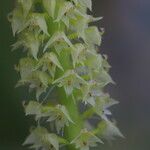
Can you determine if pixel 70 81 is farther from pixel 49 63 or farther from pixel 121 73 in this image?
pixel 121 73

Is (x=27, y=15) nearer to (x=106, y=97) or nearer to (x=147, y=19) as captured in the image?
(x=106, y=97)

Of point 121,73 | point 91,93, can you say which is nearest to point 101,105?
point 91,93

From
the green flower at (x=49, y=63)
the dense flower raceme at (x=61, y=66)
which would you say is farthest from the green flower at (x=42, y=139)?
the green flower at (x=49, y=63)

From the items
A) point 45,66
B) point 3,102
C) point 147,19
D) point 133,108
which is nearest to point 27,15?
point 45,66

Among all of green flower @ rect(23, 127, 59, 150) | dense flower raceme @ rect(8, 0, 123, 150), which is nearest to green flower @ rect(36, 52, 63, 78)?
dense flower raceme @ rect(8, 0, 123, 150)

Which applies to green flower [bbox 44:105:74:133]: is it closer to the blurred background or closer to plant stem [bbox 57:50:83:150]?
plant stem [bbox 57:50:83:150]
